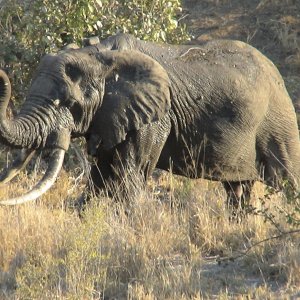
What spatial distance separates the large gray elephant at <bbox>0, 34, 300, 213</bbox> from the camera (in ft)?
32.6

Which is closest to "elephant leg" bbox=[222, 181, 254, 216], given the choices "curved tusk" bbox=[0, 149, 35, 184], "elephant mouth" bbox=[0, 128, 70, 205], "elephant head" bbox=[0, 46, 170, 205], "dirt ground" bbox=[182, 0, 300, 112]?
"elephant head" bbox=[0, 46, 170, 205]

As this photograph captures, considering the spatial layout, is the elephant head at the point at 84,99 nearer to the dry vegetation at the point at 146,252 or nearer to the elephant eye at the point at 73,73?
the elephant eye at the point at 73,73

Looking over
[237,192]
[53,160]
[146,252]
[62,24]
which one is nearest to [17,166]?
[53,160]

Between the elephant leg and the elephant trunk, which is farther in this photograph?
the elephant leg

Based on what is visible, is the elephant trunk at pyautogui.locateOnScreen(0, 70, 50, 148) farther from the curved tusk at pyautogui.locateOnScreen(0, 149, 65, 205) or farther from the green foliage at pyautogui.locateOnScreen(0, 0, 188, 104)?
the green foliage at pyautogui.locateOnScreen(0, 0, 188, 104)

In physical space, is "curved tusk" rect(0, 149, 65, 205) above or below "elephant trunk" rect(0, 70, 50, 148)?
below

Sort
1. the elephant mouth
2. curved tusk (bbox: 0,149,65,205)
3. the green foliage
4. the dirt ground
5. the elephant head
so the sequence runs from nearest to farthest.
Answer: curved tusk (bbox: 0,149,65,205), the elephant mouth, the elephant head, the green foliage, the dirt ground

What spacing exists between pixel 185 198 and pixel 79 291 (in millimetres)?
3380

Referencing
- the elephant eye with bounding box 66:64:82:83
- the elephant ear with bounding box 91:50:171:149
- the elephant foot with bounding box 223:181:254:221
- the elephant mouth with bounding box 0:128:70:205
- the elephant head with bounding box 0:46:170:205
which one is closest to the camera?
the elephant mouth with bounding box 0:128:70:205

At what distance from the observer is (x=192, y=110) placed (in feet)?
34.8

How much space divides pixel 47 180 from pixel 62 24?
3696 millimetres

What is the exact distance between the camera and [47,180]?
973 centimetres

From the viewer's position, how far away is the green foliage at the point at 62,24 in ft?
42.4

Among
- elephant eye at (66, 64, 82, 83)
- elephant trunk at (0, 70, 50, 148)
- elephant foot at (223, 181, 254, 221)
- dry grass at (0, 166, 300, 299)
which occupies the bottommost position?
elephant foot at (223, 181, 254, 221)
